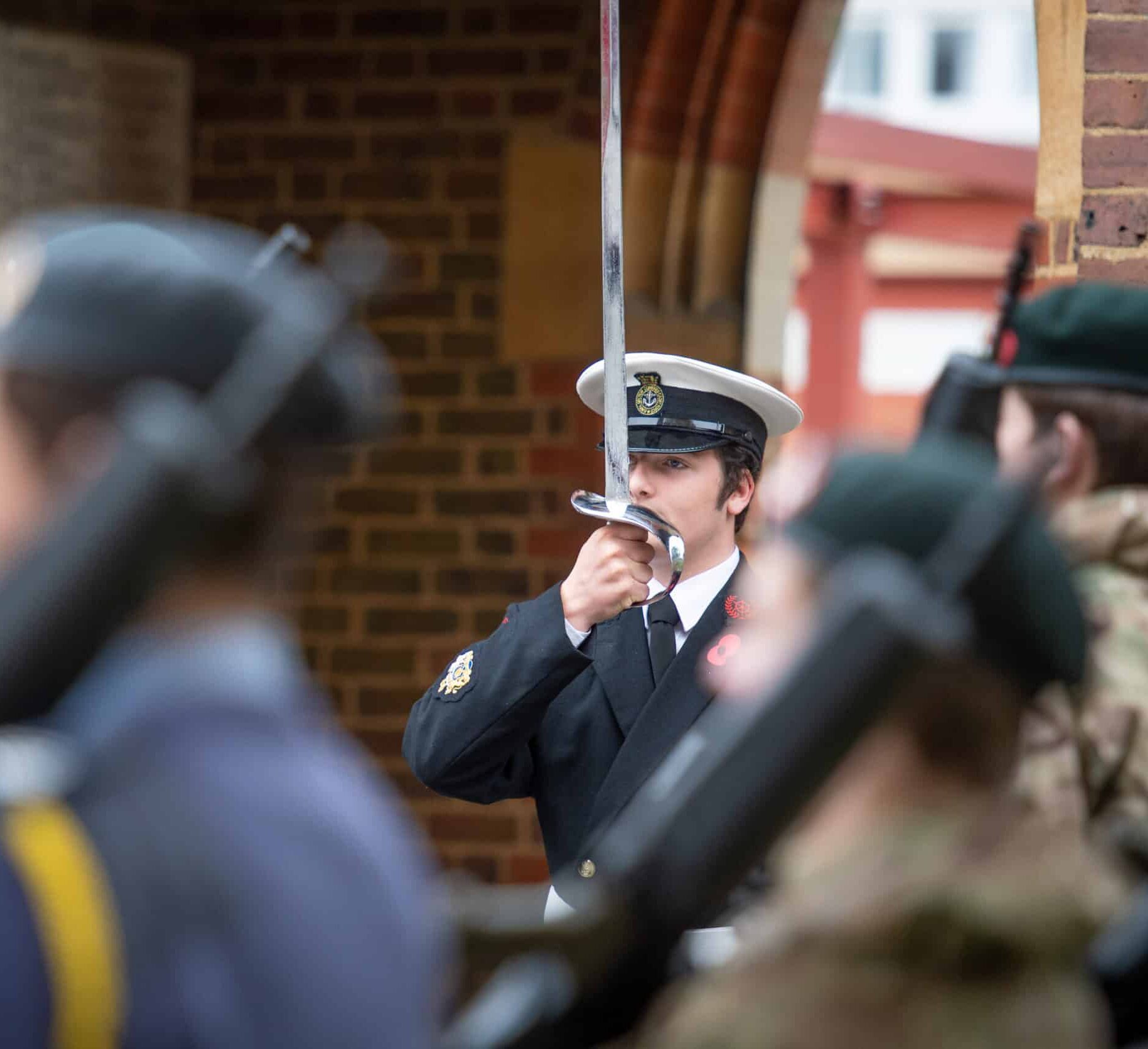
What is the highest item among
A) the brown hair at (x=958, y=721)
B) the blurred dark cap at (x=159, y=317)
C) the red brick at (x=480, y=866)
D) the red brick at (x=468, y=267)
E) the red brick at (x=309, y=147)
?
the red brick at (x=309, y=147)

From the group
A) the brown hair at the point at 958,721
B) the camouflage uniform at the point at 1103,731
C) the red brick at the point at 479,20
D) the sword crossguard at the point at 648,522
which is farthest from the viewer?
the red brick at the point at 479,20

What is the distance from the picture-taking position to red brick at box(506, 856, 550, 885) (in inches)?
165

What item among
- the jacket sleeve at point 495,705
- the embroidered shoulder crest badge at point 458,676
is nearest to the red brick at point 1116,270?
the jacket sleeve at point 495,705

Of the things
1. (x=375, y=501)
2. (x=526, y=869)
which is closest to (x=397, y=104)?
(x=375, y=501)

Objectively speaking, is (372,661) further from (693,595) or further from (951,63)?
(951,63)

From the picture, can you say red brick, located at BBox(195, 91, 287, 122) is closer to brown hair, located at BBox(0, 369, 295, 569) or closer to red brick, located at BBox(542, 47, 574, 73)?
red brick, located at BBox(542, 47, 574, 73)

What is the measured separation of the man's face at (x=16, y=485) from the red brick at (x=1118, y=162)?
6.80 feet

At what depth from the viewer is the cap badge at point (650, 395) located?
2.42 m

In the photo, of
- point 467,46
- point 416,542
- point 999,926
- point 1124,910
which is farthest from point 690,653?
point 467,46

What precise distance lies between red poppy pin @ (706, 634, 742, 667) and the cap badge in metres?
0.34

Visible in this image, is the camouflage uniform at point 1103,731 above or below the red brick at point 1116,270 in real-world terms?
below

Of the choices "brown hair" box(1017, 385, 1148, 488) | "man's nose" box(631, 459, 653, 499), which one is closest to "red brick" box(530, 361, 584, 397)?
"man's nose" box(631, 459, 653, 499)

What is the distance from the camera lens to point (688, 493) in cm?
237

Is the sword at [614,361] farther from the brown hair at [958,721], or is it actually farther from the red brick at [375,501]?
the red brick at [375,501]
